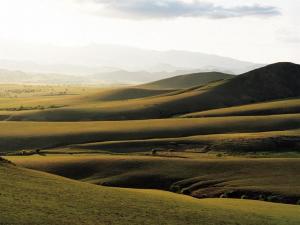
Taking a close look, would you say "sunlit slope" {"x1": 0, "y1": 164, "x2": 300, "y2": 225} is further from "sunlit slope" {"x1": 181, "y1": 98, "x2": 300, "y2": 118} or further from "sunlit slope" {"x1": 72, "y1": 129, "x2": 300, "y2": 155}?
"sunlit slope" {"x1": 181, "y1": 98, "x2": 300, "y2": 118}

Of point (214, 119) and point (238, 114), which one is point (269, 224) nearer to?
point (214, 119)

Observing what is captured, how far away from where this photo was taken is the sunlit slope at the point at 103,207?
43.4 meters

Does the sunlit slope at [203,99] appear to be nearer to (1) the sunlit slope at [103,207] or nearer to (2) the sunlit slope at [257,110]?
(2) the sunlit slope at [257,110]

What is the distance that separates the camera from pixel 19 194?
49.0m

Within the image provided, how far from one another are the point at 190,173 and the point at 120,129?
4144cm

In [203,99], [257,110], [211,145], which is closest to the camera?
[211,145]

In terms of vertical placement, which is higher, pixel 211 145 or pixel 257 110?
pixel 257 110

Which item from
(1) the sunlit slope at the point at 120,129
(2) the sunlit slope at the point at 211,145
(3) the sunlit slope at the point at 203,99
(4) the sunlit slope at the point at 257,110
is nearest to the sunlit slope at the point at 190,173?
(2) the sunlit slope at the point at 211,145

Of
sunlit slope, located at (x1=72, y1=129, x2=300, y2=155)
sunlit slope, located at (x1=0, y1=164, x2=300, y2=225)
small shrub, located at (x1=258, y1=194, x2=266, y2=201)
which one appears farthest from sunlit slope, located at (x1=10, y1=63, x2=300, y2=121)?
sunlit slope, located at (x1=0, y1=164, x2=300, y2=225)

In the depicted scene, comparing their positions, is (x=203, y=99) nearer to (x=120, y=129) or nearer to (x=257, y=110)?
(x=257, y=110)

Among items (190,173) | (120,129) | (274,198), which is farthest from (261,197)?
(120,129)

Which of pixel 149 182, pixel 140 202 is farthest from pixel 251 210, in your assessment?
pixel 149 182

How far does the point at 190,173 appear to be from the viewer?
3012 inches

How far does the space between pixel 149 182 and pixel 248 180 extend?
1394 centimetres
